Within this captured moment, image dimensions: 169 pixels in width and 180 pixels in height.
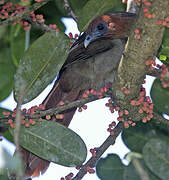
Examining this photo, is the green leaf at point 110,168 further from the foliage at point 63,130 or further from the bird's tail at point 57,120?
the bird's tail at point 57,120

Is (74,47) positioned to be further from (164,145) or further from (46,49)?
(164,145)

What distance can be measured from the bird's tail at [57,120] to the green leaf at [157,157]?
132cm

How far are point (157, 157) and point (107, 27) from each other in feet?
5.64

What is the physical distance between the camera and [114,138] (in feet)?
11.3

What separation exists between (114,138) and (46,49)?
1059 mm

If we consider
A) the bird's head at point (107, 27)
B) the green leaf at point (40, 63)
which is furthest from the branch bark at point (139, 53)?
the bird's head at point (107, 27)

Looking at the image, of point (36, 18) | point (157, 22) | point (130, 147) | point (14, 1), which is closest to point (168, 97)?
point (130, 147)

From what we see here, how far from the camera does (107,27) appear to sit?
401 centimetres

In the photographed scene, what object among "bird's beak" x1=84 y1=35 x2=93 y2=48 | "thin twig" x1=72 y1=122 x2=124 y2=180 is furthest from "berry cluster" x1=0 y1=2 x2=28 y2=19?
"thin twig" x1=72 y1=122 x2=124 y2=180

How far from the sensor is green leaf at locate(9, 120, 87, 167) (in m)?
2.79

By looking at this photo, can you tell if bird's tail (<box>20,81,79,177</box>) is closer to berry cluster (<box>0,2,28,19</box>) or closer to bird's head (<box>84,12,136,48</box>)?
bird's head (<box>84,12,136,48</box>)

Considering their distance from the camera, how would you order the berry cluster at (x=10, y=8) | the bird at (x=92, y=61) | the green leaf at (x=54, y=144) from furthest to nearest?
the bird at (x=92, y=61) → the berry cluster at (x=10, y=8) → the green leaf at (x=54, y=144)

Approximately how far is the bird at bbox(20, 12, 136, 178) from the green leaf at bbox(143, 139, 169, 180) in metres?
1.26

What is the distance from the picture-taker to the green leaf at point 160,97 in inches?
138
